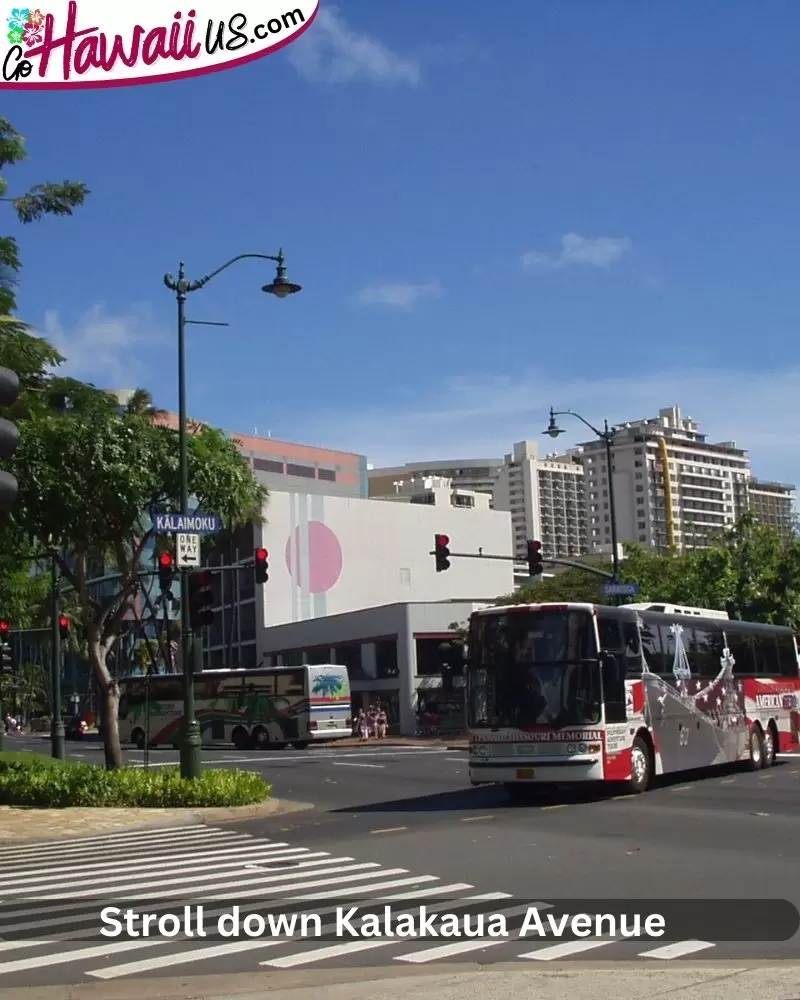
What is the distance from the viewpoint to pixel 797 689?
1231 inches

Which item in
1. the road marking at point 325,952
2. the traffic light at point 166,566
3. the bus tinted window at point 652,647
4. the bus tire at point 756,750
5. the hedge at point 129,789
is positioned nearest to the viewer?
the road marking at point 325,952

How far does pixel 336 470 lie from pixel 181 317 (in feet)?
353

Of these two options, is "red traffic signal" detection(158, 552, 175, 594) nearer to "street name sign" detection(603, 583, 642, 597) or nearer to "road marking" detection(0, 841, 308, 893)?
"road marking" detection(0, 841, 308, 893)

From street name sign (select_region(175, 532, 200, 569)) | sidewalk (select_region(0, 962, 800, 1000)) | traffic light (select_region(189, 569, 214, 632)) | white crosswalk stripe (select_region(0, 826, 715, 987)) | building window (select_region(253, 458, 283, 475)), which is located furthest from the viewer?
building window (select_region(253, 458, 283, 475))

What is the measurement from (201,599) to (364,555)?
69762 millimetres

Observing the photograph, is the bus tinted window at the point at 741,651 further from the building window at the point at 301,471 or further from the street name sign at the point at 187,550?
the building window at the point at 301,471

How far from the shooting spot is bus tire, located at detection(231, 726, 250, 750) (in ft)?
180

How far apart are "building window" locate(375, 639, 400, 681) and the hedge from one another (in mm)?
46489

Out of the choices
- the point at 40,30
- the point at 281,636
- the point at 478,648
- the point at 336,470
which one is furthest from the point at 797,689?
the point at 336,470

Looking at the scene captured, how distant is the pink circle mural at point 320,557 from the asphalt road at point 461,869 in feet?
209

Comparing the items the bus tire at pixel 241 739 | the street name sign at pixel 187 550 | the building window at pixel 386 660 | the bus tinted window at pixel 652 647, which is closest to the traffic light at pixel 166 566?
the street name sign at pixel 187 550

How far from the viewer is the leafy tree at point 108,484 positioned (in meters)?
23.6

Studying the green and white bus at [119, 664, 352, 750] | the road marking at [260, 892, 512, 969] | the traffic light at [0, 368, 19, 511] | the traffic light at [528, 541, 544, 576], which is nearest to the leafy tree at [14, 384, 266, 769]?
the traffic light at [528, 541, 544, 576]

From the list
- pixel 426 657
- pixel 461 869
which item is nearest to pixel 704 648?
pixel 461 869
